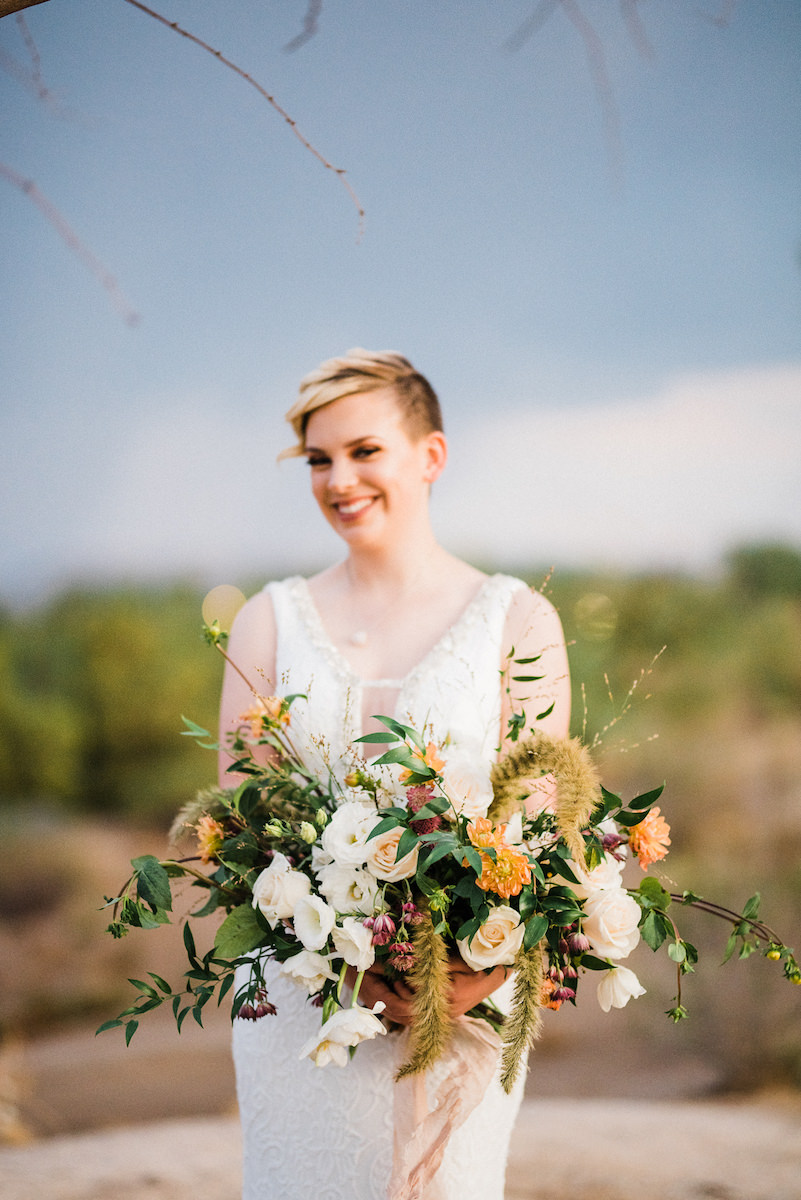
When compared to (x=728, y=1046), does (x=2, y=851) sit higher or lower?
higher

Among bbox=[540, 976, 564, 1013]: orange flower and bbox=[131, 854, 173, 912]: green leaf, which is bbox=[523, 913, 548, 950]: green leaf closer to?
bbox=[540, 976, 564, 1013]: orange flower

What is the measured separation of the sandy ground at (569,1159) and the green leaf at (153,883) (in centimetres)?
→ 189

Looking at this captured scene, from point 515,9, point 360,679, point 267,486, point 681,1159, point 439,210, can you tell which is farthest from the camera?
point 267,486

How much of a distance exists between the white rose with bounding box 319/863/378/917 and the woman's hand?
10 cm

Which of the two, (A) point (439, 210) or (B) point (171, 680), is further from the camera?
(B) point (171, 680)

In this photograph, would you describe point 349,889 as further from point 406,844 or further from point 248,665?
point 248,665

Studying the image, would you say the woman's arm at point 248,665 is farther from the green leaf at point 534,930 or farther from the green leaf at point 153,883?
the green leaf at point 534,930

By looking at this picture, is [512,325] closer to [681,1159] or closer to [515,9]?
[515,9]

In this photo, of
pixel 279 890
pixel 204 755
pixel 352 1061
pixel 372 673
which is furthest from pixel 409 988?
pixel 204 755

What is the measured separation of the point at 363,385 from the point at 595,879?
3.27ft

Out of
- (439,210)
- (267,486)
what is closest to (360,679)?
(267,486)

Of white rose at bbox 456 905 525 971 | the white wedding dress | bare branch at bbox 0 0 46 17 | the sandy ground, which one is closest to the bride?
the white wedding dress

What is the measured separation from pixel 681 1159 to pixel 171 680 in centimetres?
263

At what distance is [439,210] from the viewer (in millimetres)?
3598
